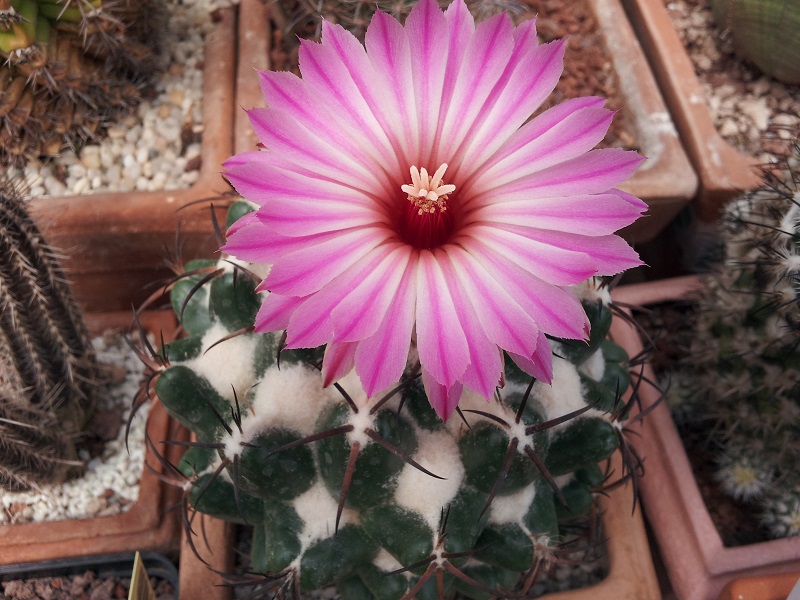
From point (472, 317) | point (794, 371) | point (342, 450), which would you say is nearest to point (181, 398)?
point (342, 450)

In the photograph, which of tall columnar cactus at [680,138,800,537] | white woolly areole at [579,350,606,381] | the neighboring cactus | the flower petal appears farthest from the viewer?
the neighboring cactus

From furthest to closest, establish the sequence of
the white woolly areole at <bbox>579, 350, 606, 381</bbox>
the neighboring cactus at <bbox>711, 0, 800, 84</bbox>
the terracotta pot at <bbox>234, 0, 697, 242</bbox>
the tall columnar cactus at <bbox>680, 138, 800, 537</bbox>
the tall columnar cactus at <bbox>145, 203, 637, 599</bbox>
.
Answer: the neighboring cactus at <bbox>711, 0, 800, 84</bbox> → the terracotta pot at <bbox>234, 0, 697, 242</bbox> → the tall columnar cactus at <bbox>680, 138, 800, 537</bbox> → the white woolly areole at <bbox>579, 350, 606, 381</bbox> → the tall columnar cactus at <bbox>145, 203, 637, 599</bbox>

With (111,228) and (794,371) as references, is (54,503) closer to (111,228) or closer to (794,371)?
(111,228)

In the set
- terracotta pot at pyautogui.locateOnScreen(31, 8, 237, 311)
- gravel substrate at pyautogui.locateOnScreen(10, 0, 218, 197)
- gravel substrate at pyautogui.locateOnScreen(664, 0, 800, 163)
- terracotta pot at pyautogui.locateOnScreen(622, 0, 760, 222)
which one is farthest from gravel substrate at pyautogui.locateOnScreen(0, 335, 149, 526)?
gravel substrate at pyautogui.locateOnScreen(664, 0, 800, 163)

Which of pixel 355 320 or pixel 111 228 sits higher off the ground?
pixel 355 320

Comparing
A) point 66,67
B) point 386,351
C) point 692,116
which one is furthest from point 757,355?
point 66,67

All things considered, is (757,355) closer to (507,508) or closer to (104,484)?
(507,508)

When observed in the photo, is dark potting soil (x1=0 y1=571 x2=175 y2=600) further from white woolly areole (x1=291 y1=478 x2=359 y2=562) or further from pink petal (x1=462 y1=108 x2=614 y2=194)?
pink petal (x1=462 y1=108 x2=614 y2=194)

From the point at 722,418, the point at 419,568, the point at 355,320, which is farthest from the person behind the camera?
the point at 722,418
